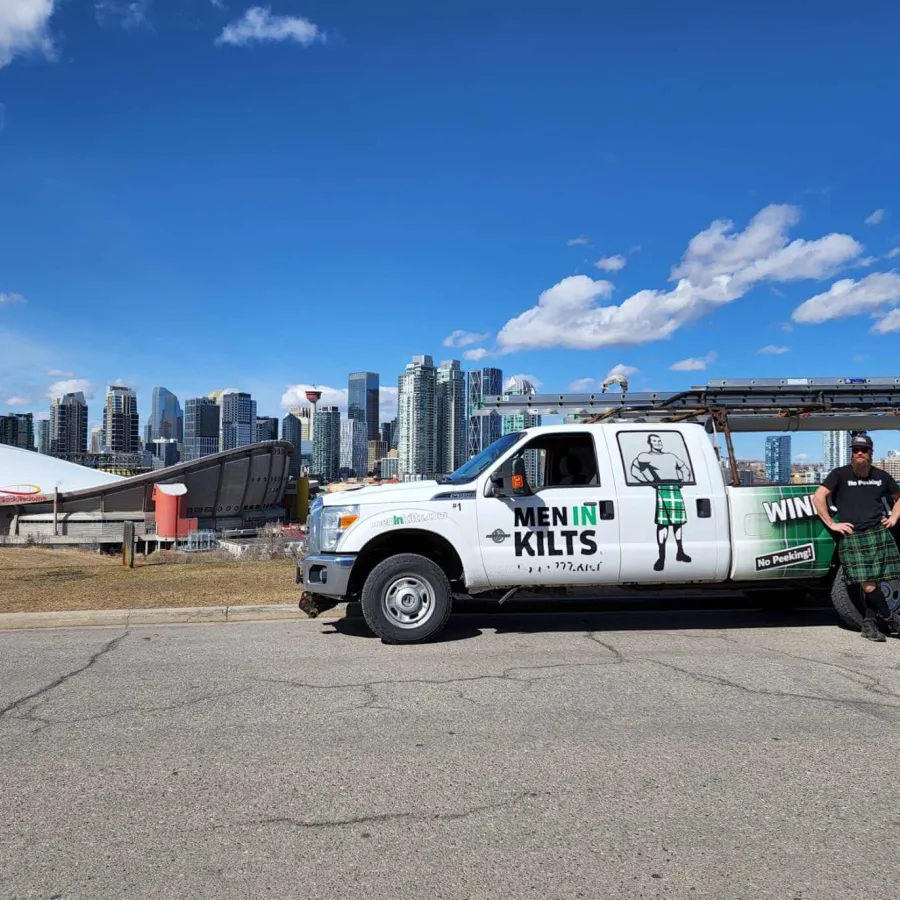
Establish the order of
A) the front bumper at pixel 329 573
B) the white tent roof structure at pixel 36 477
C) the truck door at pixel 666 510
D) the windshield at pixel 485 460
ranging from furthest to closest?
the white tent roof structure at pixel 36 477, the windshield at pixel 485 460, the truck door at pixel 666 510, the front bumper at pixel 329 573

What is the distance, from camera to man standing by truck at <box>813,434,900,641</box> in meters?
7.22

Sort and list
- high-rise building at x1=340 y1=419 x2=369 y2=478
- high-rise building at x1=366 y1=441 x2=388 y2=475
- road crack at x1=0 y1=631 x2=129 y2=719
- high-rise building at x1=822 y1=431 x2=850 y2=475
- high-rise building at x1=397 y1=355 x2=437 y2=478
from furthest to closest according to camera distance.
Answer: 1. high-rise building at x1=340 y1=419 x2=369 y2=478
2. high-rise building at x1=366 y1=441 x2=388 y2=475
3. high-rise building at x1=397 y1=355 x2=437 y2=478
4. high-rise building at x1=822 y1=431 x2=850 y2=475
5. road crack at x1=0 y1=631 x2=129 y2=719

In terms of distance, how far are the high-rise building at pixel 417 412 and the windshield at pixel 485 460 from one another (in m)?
35.3

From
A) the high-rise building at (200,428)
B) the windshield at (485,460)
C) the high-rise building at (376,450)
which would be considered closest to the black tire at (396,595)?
the windshield at (485,460)

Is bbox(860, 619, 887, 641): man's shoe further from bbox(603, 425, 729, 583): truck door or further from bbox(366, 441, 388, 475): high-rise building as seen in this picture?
bbox(366, 441, 388, 475): high-rise building

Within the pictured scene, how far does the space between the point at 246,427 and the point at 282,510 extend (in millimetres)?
74784

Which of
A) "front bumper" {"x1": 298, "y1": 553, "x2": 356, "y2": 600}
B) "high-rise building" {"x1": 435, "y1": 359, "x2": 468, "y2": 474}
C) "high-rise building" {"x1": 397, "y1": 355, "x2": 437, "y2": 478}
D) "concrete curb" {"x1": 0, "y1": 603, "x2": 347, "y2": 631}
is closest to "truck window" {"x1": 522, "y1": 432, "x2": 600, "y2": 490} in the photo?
"front bumper" {"x1": 298, "y1": 553, "x2": 356, "y2": 600}

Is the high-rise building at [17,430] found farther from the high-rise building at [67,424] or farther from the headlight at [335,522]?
the headlight at [335,522]

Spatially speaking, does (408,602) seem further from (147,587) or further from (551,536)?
(147,587)

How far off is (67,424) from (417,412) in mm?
115644

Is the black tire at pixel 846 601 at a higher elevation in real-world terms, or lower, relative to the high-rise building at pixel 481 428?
lower

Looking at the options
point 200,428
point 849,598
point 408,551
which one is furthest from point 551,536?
point 200,428

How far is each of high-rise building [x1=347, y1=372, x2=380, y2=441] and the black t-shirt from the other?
15986cm

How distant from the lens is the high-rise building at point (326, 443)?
493 ft
